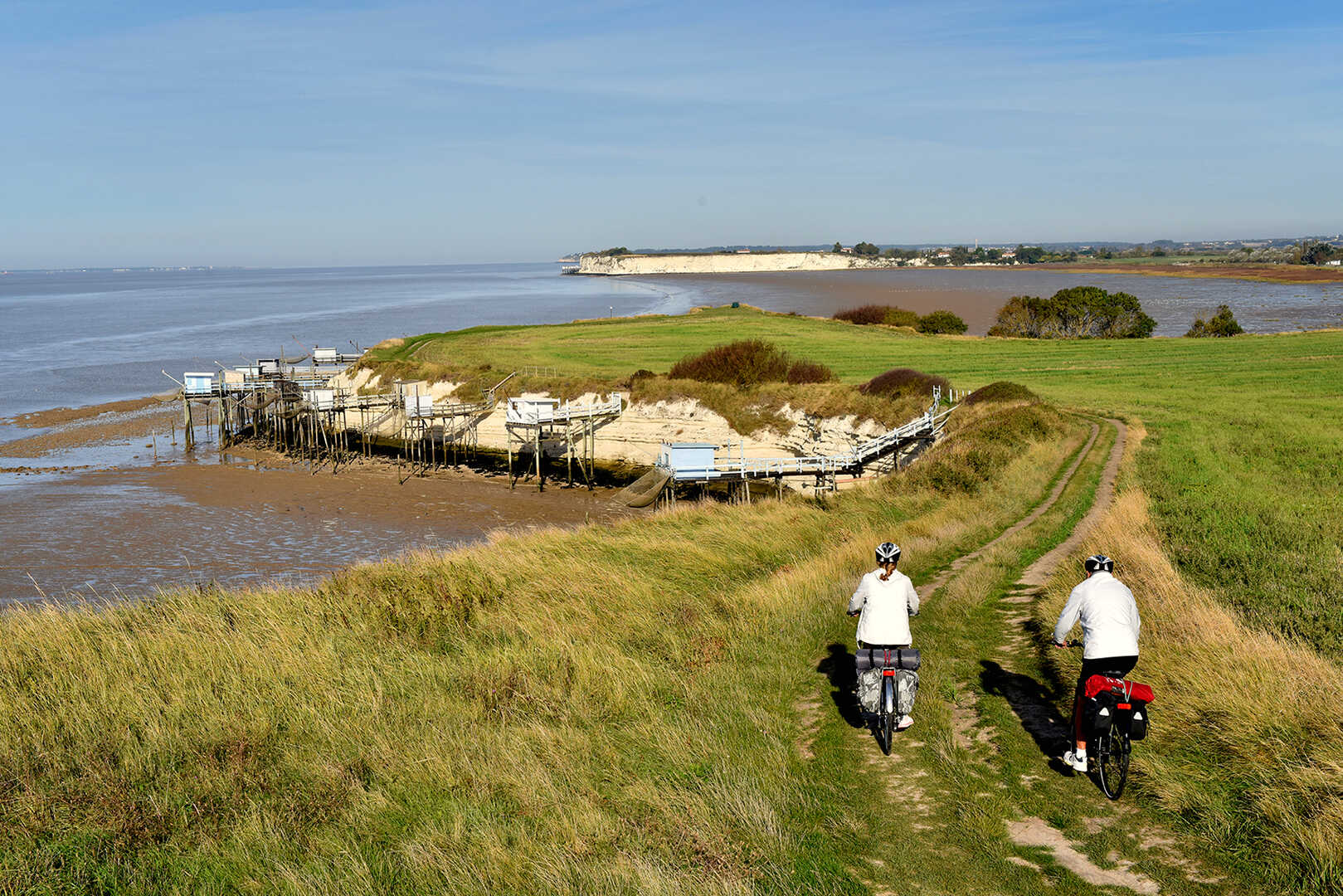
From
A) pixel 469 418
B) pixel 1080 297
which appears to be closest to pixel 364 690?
pixel 469 418

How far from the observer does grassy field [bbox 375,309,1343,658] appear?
47.8 feet

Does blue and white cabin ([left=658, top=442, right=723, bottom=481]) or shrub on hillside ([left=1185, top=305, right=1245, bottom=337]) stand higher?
shrub on hillside ([left=1185, top=305, right=1245, bottom=337])

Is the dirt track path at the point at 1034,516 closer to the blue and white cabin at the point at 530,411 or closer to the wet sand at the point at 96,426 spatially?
the blue and white cabin at the point at 530,411

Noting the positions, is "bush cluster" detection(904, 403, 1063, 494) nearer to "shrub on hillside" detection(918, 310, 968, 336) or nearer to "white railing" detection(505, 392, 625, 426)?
"white railing" detection(505, 392, 625, 426)

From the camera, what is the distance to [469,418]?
51.9 meters

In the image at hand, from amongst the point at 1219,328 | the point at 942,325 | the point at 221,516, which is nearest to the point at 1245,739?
the point at 221,516

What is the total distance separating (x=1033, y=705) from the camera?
10312mm

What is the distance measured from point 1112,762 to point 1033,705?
1914 millimetres

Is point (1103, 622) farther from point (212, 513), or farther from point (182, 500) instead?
point (182, 500)

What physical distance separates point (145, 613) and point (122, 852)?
26.8 ft

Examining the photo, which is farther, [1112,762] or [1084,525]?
[1084,525]

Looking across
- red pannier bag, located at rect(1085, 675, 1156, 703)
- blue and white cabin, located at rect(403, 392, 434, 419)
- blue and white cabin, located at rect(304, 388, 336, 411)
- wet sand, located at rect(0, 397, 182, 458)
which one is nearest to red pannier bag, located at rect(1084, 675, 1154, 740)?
red pannier bag, located at rect(1085, 675, 1156, 703)

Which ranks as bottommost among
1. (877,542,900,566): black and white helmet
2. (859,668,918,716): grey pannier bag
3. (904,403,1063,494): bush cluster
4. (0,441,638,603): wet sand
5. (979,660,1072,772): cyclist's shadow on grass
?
(0,441,638,603): wet sand

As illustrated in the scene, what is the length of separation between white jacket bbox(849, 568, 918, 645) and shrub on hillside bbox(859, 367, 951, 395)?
35543mm
